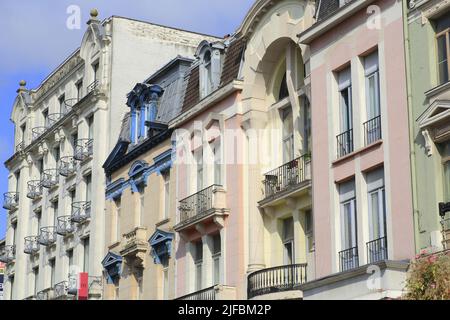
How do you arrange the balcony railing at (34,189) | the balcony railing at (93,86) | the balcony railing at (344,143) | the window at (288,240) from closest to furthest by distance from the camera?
1. the balcony railing at (344,143)
2. the window at (288,240)
3. the balcony railing at (93,86)
4. the balcony railing at (34,189)

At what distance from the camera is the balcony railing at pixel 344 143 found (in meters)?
28.5

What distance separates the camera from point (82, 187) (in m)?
46.7

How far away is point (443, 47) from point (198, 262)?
1436cm

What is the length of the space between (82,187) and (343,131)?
66.9ft

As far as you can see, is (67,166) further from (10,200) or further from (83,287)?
(10,200)

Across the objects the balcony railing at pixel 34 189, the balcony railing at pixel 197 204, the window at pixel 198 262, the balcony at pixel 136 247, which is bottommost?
the window at pixel 198 262

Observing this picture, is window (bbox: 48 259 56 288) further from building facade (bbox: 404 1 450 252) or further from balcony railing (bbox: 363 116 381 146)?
building facade (bbox: 404 1 450 252)

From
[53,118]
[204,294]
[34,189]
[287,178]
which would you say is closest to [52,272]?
[34,189]

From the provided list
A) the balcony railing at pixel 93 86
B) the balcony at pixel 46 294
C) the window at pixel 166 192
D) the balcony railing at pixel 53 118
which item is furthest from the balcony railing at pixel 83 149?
the window at pixel 166 192

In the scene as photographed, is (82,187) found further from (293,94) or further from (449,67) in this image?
(449,67)

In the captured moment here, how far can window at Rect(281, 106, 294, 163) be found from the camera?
108 feet

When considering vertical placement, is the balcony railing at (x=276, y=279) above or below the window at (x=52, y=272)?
below

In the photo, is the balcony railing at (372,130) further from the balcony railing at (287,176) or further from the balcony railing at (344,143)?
the balcony railing at (287,176)

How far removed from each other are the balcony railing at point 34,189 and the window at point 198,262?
1755 cm
